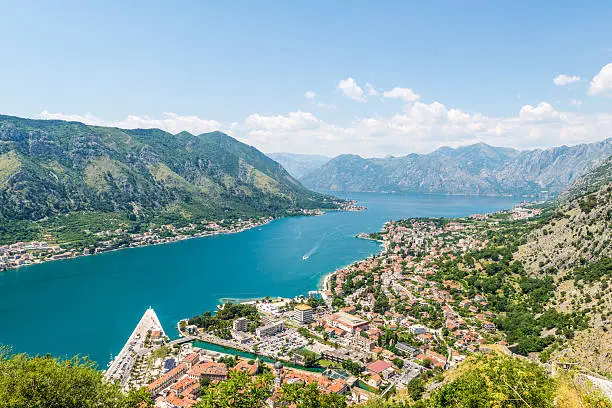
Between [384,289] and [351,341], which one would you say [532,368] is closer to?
[351,341]

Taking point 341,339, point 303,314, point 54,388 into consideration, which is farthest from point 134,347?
point 54,388

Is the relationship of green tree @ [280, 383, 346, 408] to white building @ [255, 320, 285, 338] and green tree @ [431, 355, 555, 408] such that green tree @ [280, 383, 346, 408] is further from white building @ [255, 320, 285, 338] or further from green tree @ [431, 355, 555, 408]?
white building @ [255, 320, 285, 338]

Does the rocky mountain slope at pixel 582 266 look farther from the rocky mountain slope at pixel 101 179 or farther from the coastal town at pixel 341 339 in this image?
the rocky mountain slope at pixel 101 179

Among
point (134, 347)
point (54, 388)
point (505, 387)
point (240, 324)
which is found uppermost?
point (505, 387)

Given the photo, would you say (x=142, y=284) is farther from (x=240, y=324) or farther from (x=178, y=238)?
(x=178, y=238)

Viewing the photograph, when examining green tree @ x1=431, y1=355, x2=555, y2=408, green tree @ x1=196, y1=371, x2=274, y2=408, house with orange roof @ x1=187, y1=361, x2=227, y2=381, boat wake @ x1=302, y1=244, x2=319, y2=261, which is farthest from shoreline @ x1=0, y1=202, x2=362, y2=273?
green tree @ x1=431, y1=355, x2=555, y2=408

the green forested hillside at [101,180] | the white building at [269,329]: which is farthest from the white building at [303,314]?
the green forested hillside at [101,180]
